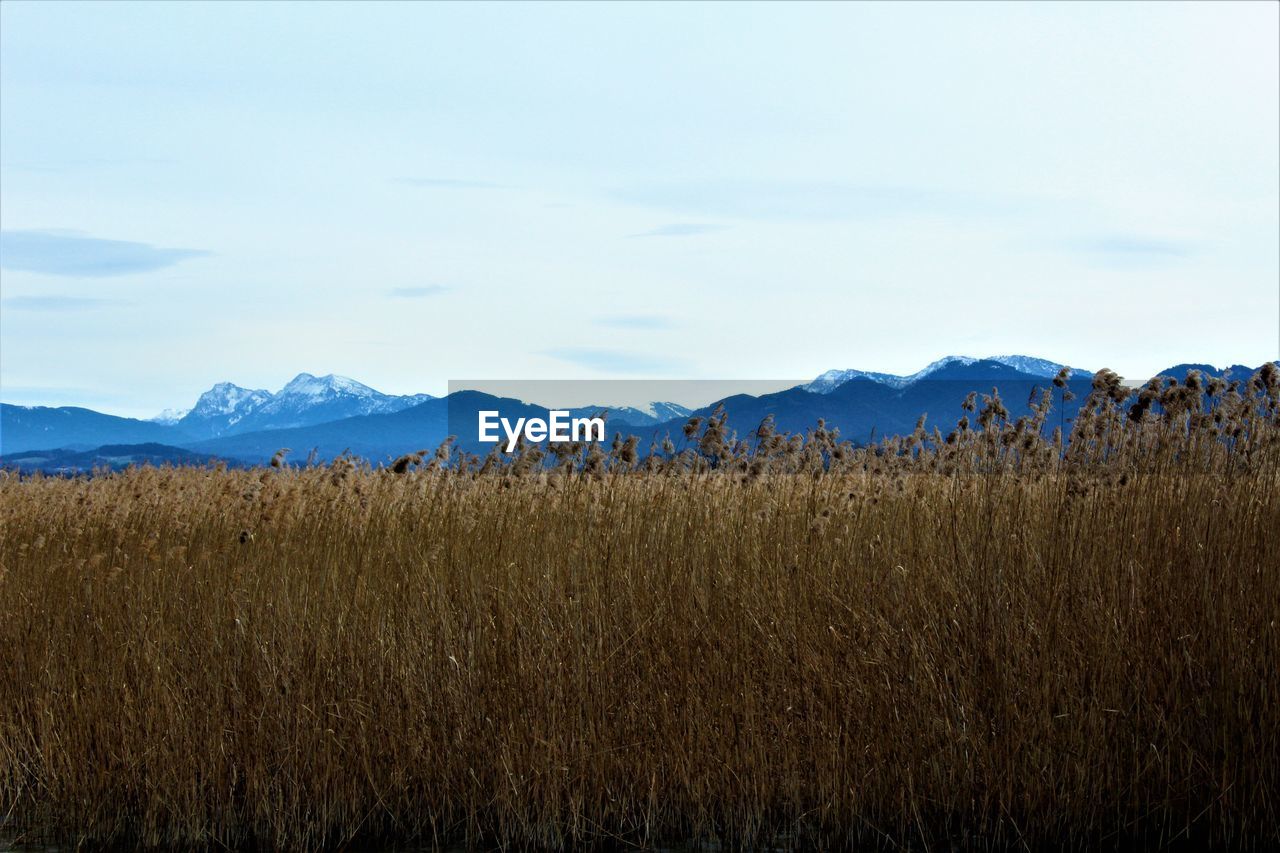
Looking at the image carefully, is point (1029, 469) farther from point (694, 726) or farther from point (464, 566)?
point (464, 566)

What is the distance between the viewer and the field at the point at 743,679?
5.19 meters

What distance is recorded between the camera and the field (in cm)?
519

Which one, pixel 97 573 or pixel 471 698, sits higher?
pixel 97 573

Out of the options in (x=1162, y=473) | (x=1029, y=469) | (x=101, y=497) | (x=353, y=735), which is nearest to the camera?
(x=353, y=735)

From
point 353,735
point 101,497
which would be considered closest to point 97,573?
point 353,735

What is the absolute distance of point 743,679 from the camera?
5.83m

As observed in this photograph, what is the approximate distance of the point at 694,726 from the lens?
5.37 metres

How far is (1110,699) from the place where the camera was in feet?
17.7

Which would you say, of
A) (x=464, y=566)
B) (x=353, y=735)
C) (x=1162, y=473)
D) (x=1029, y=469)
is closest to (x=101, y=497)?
(x=464, y=566)

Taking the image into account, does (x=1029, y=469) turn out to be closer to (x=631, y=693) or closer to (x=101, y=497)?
(x=631, y=693)

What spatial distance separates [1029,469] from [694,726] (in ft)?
9.81

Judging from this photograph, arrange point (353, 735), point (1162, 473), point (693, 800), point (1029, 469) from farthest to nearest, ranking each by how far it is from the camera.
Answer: point (1029, 469)
point (1162, 473)
point (353, 735)
point (693, 800)

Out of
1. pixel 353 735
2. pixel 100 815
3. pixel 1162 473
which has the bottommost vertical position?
pixel 100 815

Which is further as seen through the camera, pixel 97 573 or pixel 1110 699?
pixel 97 573
